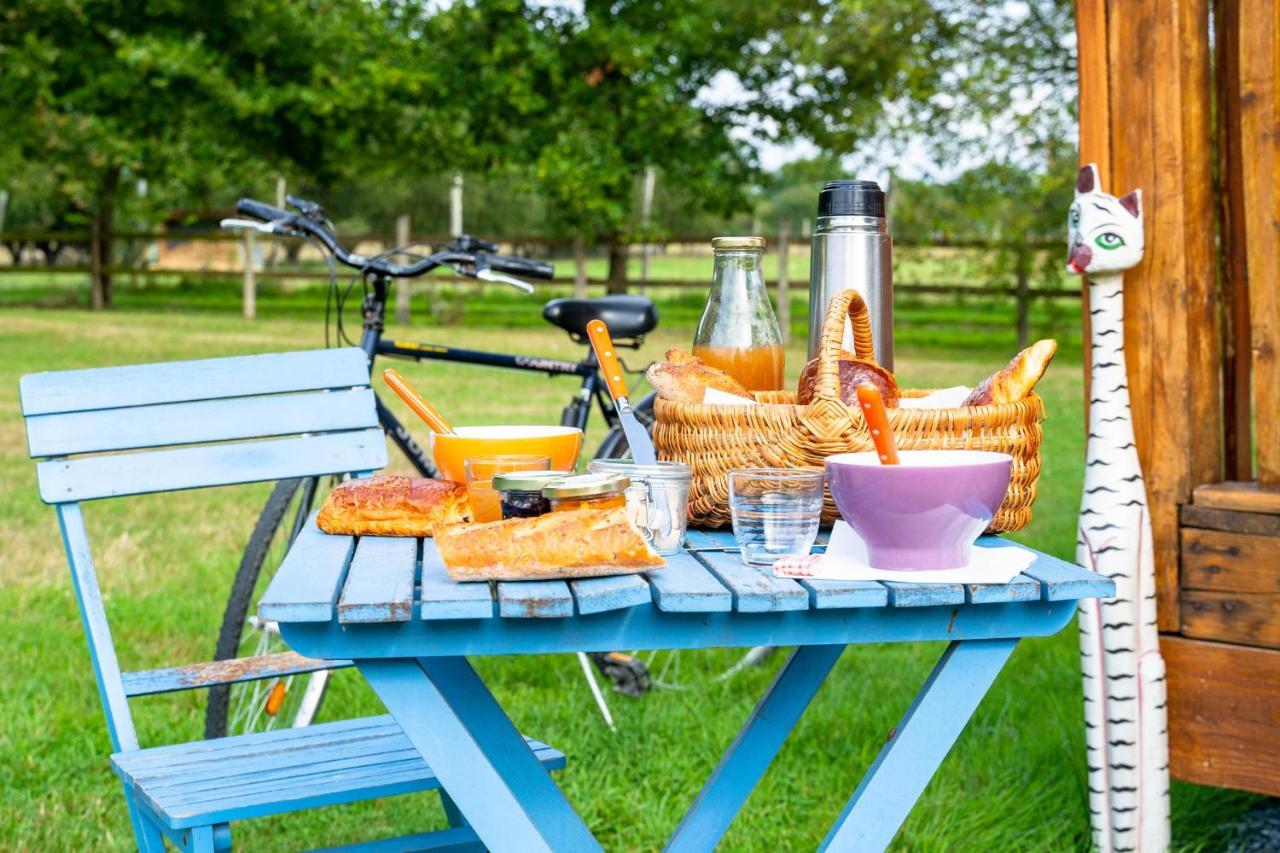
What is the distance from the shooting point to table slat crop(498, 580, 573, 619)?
1413 mm

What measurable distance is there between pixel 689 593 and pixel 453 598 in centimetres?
23

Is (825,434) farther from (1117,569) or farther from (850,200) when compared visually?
(1117,569)

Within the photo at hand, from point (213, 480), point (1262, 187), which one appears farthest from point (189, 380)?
point (1262, 187)

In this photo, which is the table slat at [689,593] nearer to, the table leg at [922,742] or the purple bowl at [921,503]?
the purple bowl at [921,503]

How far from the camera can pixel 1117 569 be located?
267 centimetres

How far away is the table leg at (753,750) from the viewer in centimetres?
191

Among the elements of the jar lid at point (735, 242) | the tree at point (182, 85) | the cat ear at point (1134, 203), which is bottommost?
the jar lid at point (735, 242)

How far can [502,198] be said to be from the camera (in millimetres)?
38281

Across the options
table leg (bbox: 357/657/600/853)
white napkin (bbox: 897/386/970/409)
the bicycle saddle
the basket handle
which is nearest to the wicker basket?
the basket handle

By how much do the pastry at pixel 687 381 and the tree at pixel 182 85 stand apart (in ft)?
53.4

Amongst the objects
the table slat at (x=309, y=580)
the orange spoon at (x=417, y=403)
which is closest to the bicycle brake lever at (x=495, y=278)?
the orange spoon at (x=417, y=403)

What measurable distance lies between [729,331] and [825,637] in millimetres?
637

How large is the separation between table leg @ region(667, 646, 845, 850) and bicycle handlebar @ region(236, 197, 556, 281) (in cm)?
170

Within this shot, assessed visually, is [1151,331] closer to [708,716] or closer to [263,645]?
[708,716]
